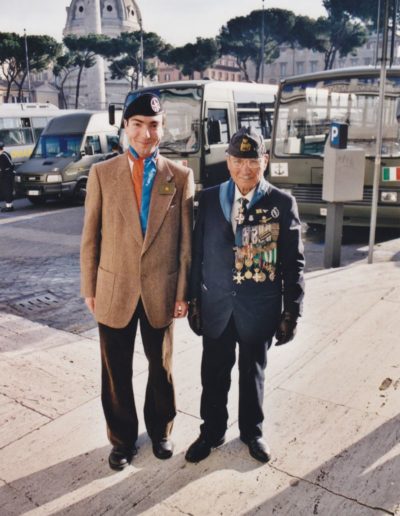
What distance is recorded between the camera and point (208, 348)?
9.56 ft

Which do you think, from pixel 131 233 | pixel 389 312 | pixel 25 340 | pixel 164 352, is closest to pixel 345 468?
pixel 164 352

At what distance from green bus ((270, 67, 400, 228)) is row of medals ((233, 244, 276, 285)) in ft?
18.4

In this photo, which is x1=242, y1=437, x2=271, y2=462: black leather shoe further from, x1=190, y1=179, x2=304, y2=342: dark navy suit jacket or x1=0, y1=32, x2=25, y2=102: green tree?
x1=0, y1=32, x2=25, y2=102: green tree

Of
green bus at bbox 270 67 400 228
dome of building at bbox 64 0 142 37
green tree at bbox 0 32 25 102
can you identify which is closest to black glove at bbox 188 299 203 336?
green bus at bbox 270 67 400 228

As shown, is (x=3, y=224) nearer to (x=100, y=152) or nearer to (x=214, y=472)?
(x=100, y=152)

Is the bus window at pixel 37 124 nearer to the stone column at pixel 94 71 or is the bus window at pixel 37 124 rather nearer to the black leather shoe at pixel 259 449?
the black leather shoe at pixel 259 449

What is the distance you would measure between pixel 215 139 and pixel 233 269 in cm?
839

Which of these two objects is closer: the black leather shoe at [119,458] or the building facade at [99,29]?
the black leather shoe at [119,458]

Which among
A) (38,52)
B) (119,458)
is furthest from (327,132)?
(38,52)

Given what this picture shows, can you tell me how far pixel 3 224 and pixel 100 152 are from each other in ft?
14.5

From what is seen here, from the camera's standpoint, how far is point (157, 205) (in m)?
2.67

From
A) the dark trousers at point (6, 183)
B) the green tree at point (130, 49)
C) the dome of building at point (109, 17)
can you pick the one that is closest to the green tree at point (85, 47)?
the green tree at point (130, 49)

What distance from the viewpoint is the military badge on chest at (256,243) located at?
2723mm

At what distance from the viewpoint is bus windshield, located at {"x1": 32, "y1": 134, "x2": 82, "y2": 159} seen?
14352 mm
